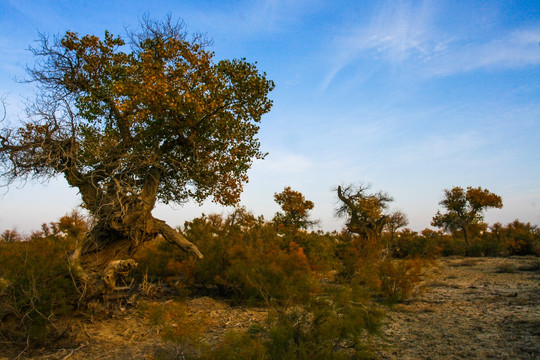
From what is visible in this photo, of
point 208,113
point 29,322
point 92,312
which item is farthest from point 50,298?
point 208,113

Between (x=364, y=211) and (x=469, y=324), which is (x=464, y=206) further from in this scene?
(x=469, y=324)

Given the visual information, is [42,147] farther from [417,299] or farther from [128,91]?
[417,299]

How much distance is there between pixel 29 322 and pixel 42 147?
3.20m

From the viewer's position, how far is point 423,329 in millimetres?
5996

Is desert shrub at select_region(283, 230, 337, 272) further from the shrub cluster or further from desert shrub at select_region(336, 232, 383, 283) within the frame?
the shrub cluster

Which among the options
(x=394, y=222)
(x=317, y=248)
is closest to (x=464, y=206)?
(x=394, y=222)

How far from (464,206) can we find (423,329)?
2875 cm

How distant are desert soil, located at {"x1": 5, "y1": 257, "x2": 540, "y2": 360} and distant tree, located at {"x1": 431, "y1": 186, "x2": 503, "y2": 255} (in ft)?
75.6

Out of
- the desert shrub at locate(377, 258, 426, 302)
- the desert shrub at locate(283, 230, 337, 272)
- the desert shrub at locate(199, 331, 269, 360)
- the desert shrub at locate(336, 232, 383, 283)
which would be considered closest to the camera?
the desert shrub at locate(199, 331, 269, 360)

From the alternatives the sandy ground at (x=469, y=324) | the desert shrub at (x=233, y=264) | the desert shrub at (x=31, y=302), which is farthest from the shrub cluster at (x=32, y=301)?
the sandy ground at (x=469, y=324)

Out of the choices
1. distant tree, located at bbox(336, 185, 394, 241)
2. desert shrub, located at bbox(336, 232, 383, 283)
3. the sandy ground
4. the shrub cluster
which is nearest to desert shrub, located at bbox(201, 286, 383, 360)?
the sandy ground

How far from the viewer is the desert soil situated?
4.75m

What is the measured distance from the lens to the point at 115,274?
7191 mm

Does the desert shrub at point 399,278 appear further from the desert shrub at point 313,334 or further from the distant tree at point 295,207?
the distant tree at point 295,207
